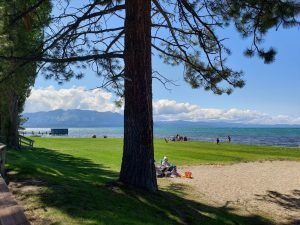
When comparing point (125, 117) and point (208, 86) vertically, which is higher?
point (208, 86)

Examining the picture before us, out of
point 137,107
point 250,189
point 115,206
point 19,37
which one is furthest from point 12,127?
point 115,206

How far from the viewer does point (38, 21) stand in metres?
12.8

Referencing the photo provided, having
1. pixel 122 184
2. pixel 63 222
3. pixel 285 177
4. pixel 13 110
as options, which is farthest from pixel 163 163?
pixel 13 110

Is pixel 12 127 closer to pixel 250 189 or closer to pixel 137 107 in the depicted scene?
pixel 250 189

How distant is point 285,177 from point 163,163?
5805 mm

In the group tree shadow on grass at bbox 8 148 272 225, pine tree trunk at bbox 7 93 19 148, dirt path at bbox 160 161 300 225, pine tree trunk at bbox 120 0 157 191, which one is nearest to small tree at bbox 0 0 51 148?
pine tree trunk at bbox 120 0 157 191

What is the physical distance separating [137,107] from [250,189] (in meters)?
7.38

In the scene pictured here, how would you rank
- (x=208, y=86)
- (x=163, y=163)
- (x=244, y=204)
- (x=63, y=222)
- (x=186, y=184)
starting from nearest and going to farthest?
(x=63, y=222) → (x=244, y=204) → (x=208, y=86) → (x=186, y=184) → (x=163, y=163)

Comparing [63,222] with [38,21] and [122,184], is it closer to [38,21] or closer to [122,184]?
[122,184]

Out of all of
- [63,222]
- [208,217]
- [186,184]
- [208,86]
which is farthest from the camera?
[186,184]

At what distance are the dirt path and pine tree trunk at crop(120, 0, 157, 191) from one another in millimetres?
2713

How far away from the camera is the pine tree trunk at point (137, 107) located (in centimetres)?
1166

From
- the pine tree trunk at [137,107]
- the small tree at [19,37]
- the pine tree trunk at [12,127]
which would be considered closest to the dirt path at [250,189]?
the pine tree trunk at [137,107]

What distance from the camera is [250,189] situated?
17.0 meters
